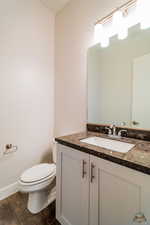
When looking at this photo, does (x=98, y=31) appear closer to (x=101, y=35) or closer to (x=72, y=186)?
(x=101, y=35)

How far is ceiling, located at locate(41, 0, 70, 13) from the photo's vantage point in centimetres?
180

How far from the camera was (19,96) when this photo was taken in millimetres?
1693

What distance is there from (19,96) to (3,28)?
0.85 m

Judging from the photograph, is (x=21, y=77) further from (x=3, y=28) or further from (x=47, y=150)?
(x=47, y=150)

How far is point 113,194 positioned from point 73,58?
166cm

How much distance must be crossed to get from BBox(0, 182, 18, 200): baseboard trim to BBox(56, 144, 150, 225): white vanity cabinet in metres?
0.82

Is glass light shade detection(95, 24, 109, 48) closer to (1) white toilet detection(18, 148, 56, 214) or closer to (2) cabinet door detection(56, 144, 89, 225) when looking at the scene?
(2) cabinet door detection(56, 144, 89, 225)

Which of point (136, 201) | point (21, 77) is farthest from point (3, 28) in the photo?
point (136, 201)

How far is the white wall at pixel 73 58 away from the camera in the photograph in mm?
1554

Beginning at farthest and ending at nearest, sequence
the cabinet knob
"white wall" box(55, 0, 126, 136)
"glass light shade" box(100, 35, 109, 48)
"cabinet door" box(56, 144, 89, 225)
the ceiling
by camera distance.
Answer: the ceiling → "white wall" box(55, 0, 126, 136) → "glass light shade" box(100, 35, 109, 48) → "cabinet door" box(56, 144, 89, 225) → the cabinet knob

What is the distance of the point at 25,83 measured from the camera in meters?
1.75

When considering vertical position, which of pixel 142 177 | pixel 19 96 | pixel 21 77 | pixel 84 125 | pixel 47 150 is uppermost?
pixel 21 77

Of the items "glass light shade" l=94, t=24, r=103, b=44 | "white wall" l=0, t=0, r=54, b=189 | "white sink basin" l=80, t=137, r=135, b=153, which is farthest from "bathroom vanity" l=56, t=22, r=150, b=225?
"white wall" l=0, t=0, r=54, b=189

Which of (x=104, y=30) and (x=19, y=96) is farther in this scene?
(x=19, y=96)
